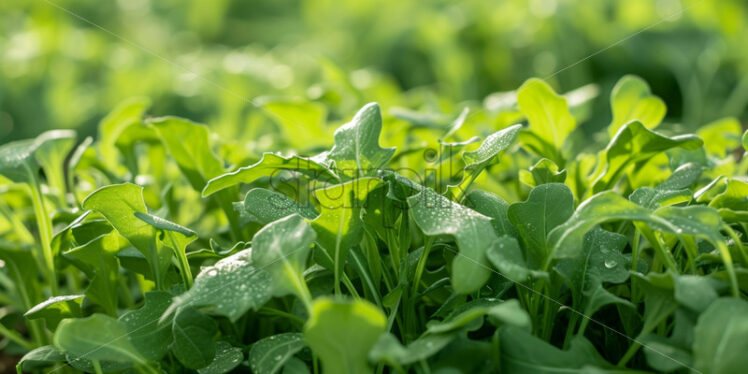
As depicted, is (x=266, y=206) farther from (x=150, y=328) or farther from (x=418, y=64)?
(x=418, y=64)

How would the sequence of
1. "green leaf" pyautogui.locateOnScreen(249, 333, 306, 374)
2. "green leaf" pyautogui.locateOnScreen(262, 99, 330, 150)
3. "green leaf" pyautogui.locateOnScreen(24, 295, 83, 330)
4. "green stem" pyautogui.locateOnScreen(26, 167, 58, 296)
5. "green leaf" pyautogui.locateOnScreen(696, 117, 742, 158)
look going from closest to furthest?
1. "green leaf" pyautogui.locateOnScreen(249, 333, 306, 374)
2. "green leaf" pyautogui.locateOnScreen(24, 295, 83, 330)
3. "green stem" pyautogui.locateOnScreen(26, 167, 58, 296)
4. "green leaf" pyautogui.locateOnScreen(696, 117, 742, 158)
5. "green leaf" pyautogui.locateOnScreen(262, 99, 330, 150)

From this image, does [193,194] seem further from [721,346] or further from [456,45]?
[456,45]

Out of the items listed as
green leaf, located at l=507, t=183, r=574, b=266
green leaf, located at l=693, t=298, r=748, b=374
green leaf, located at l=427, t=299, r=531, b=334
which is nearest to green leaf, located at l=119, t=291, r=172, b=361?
green leaf, located at l=427, t=299, r=531, b=334

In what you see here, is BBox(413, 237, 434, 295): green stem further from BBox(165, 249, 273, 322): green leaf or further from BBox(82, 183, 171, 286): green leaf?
BBox(82, 183, 171, 286): green leaf

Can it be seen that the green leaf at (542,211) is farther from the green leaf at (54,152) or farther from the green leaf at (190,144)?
the green leaf at (54,152)

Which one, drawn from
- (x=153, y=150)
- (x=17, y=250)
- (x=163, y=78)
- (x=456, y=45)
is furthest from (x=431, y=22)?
(x=17, y=250)

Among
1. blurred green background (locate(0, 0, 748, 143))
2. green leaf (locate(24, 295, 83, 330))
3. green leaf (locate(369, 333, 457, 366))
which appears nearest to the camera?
green leaf (locate(369, 333, 457, 366))

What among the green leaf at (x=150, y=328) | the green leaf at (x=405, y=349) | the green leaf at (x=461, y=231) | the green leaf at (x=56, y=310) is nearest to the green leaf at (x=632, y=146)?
the green leaf at (x=461, y=231)

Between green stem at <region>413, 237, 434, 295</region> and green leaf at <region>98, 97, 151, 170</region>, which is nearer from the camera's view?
green stem at <region>413, 237, 434, 295</region>
